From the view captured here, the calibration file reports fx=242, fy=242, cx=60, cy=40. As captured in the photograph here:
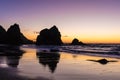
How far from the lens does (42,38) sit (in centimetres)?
17438

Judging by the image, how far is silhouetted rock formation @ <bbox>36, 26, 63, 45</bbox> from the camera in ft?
551

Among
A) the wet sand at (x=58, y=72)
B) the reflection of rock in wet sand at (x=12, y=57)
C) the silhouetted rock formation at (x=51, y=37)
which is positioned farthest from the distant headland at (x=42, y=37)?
the wet sand at (x=58, y=72)

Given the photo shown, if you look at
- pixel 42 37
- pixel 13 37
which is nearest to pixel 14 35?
pixel 13 37

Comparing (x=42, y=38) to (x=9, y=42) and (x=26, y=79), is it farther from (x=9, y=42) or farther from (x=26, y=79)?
(x=26, y=79)

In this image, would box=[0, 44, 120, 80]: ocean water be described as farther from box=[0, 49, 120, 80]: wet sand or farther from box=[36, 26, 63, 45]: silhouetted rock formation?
box=[36, 26, 63, 45]: silhouetted rock formation

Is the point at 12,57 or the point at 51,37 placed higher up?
the point at 51,37

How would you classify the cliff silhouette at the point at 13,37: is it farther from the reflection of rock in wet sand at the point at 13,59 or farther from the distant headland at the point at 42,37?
the reflection of rock in wet sand at the point at 13,59

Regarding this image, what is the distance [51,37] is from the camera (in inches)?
6688

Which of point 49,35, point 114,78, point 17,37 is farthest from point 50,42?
point 114,78

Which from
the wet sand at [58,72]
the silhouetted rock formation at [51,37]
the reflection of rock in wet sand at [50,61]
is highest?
the silhouetted rock formation at [51,37]

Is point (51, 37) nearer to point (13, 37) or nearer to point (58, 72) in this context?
point (13, 37)

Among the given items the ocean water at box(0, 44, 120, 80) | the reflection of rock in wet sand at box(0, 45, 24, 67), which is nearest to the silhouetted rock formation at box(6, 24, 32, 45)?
the reflection of rock in wet sand at box(0, 45, 24, 67)

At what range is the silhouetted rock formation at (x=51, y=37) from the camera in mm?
167875

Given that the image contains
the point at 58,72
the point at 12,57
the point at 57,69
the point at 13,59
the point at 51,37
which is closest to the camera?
the point at 58,72
